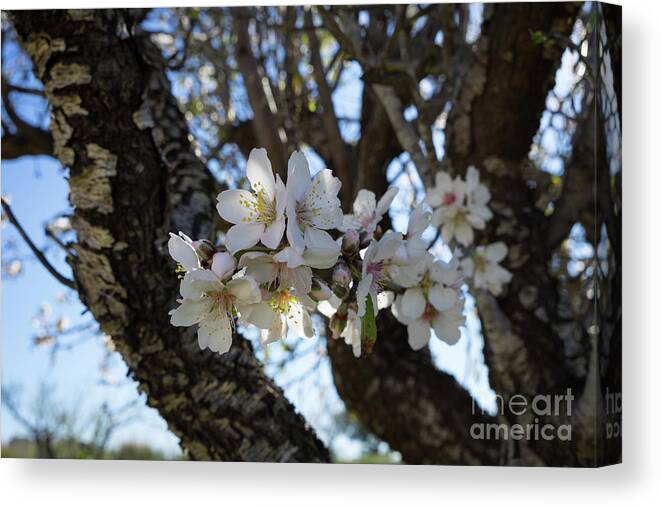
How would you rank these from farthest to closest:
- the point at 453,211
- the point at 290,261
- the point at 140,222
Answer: the point at 453,211 < the point at 140,222 < the point at 290,261

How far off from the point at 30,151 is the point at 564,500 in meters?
1.33

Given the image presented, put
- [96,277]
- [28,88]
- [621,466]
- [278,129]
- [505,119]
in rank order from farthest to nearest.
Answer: [278,129] < [28,88] < [505,119] < [621,466] < [96,277]

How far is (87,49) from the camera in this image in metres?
1.34

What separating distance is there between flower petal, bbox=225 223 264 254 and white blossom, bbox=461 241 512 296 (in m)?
1.02

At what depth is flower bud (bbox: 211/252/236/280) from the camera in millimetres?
754

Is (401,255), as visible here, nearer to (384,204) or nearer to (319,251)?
(384,204)

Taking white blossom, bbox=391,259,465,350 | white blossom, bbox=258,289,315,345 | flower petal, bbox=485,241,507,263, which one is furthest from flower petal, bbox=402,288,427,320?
flower petal, bbox=485,241,507,263

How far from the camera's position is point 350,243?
32.7 inches

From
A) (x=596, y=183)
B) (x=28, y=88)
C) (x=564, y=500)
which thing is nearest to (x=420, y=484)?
(x=564, y=500)

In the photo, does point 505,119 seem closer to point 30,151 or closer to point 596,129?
point 596,129

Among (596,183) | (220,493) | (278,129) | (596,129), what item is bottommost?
(220,493)

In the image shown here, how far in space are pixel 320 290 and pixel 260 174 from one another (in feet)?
0.41

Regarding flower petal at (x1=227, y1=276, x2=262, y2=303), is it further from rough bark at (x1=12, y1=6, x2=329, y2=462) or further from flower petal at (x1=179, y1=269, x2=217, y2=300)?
rough bark at (x1=12, y1=6, x2=329, y2=462)

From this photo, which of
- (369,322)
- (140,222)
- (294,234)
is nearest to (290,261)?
(294,234)
